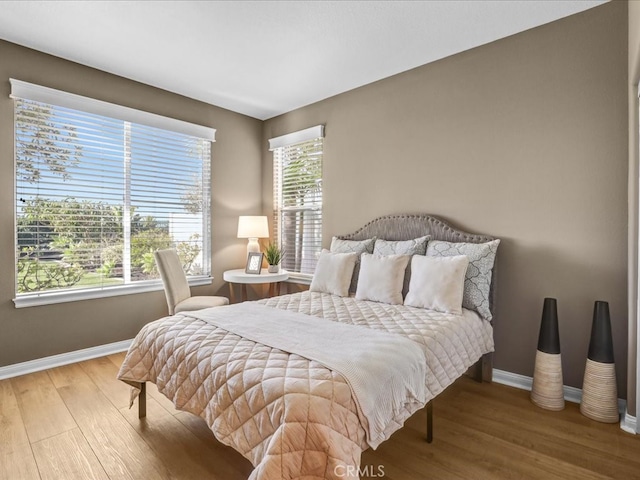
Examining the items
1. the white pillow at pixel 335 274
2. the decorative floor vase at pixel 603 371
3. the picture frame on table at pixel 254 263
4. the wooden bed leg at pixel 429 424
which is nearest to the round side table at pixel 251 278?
the picture frame on table at pixel 254 263

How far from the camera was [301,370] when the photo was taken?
1.38 metres

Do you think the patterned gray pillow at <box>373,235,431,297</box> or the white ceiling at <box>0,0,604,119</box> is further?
the patterned gray pillow at <box>373,235,431,297</box>

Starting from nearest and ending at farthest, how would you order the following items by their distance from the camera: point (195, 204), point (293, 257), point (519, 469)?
point (519, 469)
point (195, 204)
point (293, 257)

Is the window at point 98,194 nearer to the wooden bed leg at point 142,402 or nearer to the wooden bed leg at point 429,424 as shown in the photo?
the wooden bed leg at point 142,402

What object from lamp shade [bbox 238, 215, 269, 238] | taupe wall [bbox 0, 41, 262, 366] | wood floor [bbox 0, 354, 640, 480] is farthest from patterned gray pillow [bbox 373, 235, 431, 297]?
taupe wall [bbox 0, 41, 262, 366]

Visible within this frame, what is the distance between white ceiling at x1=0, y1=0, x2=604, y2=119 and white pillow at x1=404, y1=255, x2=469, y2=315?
5.59 feet

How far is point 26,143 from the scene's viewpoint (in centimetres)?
279

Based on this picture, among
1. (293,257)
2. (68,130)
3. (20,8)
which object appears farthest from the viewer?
(293,257)

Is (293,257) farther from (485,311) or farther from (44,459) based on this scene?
(44,459)

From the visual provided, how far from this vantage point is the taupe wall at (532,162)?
2205 millimetres

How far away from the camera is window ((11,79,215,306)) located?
2822 millimetres

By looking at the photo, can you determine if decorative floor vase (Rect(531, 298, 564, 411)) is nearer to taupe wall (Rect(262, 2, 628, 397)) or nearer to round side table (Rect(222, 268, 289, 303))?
taupe wall (Rect(262, 2, 628, 397))

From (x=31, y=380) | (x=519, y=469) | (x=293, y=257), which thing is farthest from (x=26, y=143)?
(x=519, y=469)

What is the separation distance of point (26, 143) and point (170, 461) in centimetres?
276
